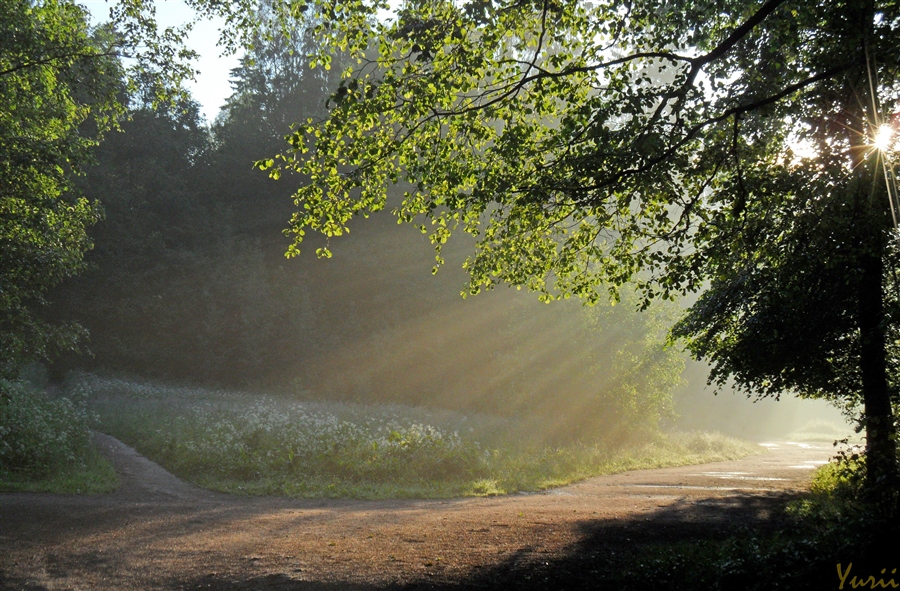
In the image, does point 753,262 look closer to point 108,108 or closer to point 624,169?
point 624,169

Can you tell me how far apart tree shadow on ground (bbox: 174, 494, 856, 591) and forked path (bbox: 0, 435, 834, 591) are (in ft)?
0.12

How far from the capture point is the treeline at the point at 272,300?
3631 cm

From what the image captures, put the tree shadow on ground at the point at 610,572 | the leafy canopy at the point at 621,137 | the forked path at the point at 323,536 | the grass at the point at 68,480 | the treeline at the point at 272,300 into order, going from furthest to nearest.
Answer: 1. the treeline at the point at 272,300
2. the grass at the point at 68,480
3. the leafy canopy at the point at 621,137
4. the forked path at the point at 323,536
5. the tree shadow on ground at the point at 610,572

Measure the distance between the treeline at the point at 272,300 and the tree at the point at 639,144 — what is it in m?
21.5

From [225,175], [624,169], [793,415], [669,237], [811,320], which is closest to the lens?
[624,169]

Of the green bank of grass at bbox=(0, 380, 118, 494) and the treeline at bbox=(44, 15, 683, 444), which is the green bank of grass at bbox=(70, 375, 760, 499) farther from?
the treeline at bbox=(44, 15, 683, 444)

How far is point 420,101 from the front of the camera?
840cm

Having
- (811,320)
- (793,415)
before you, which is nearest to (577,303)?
(811,320)

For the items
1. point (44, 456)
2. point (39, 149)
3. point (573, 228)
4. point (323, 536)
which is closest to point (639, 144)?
point (323, 536)

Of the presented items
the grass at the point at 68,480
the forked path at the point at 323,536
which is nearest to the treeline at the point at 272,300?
the forked path at the point at 323,536

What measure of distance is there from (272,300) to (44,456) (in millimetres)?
26584

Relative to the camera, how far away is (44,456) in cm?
1452

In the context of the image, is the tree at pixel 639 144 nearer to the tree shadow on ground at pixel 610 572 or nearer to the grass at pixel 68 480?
the tree shadow on ground at pixel 610 572

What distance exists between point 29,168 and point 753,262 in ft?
50.0
